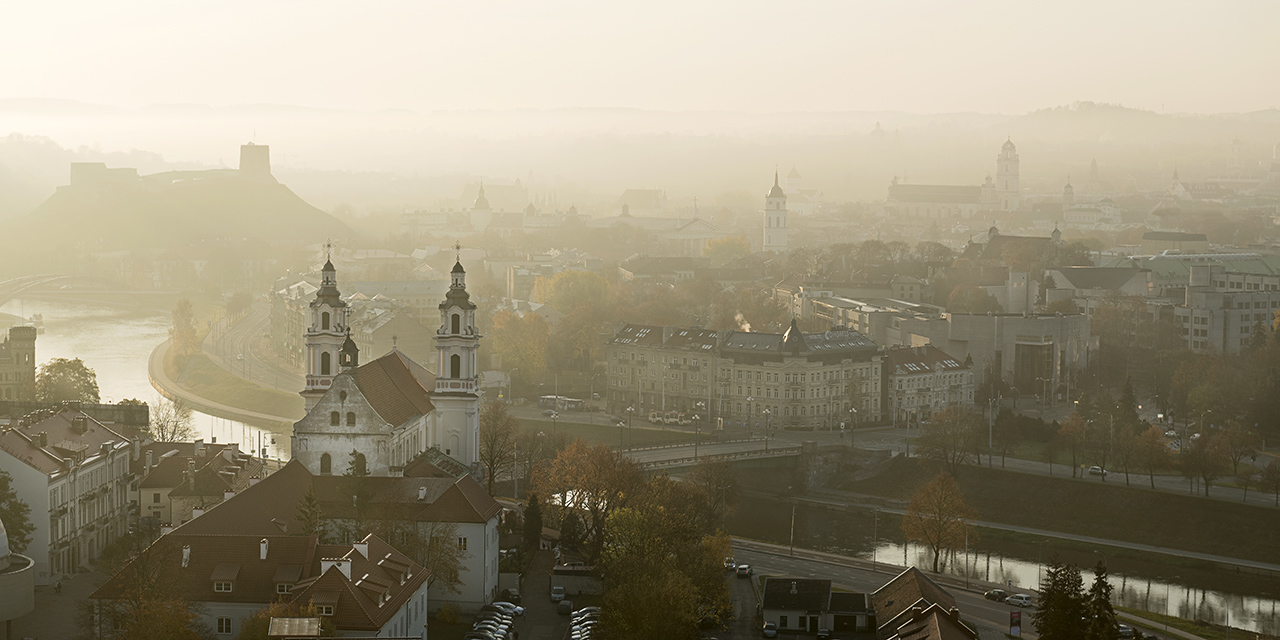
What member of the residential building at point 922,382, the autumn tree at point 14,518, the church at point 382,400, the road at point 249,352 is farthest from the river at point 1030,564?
the road at point 249,352

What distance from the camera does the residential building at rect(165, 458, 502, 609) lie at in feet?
115

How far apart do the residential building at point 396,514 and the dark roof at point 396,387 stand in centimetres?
252

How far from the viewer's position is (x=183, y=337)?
90562 mm

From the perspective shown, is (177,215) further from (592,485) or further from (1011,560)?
(1011,560)

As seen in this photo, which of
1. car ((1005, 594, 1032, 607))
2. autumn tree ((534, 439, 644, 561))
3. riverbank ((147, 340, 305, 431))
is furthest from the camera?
riverbank ((147, 340, 305, 431))

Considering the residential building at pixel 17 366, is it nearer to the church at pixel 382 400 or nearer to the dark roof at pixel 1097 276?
the church at pixel 382 400

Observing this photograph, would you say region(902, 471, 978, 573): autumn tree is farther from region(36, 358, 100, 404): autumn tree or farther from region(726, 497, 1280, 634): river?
region(36, 358, 100, 404): autumn tree

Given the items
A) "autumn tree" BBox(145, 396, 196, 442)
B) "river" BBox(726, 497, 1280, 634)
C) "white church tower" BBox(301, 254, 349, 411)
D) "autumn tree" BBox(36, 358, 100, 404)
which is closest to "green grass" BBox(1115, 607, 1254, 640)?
"river" BBox(726, 497, 1280, 634)

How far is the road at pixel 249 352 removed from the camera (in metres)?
78.1

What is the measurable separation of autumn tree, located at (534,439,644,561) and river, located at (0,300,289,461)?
15.5 m

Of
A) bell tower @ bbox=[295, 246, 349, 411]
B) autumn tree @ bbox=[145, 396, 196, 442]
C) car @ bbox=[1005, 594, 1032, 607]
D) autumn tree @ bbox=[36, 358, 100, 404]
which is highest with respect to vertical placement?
bell tower @ bbox=[295, 246, 349, 411]

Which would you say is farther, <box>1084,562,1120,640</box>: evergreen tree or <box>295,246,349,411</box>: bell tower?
<box>295,246,349,411</box>: bell tower

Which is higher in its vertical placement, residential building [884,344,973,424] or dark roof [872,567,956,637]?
residential building [884,344,973,424]

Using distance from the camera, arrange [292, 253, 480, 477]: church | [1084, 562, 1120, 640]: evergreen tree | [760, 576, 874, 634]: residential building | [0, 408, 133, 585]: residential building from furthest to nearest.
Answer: [292, 253, 480, 477]: church < [0, 408, 133, 585]: residential building < [760, 576, 874, 634]: residential building < [1084, 562, 1120, 640]: evergreen tree
